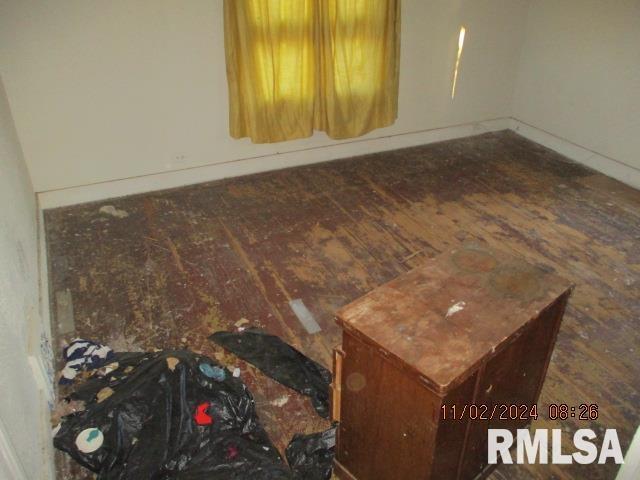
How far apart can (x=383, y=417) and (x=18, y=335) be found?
124 centimetres

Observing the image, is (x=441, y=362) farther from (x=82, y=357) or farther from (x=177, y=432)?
(x=82, y=357)

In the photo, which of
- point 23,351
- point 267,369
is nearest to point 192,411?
point 267,369

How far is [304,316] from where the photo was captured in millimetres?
2496

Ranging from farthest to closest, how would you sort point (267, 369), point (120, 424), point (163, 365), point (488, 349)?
point (267, 369)
point (163, 365)
point (120, 424)
point (488, 349)

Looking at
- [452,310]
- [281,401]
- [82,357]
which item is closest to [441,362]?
[452,310]

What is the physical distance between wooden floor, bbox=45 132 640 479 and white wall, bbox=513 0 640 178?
0.27 meters

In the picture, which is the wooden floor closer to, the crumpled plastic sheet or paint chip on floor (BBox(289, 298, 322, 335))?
paint chip on floor (BBox(289, 298, 322, 335))

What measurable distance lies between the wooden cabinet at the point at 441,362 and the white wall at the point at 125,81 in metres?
2.41

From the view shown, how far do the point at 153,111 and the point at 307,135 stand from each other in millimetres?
1095

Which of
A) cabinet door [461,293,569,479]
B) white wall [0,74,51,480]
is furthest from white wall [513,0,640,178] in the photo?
white wall [0,74,51,480]

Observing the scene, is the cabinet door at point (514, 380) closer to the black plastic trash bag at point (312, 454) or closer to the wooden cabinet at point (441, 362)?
the wooden cabinet at point (441, 362)

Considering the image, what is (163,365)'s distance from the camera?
6.03 ft

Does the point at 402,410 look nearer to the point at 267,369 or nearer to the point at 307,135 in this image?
the point at 267,369

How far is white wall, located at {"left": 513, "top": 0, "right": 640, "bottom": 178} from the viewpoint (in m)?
3.77
